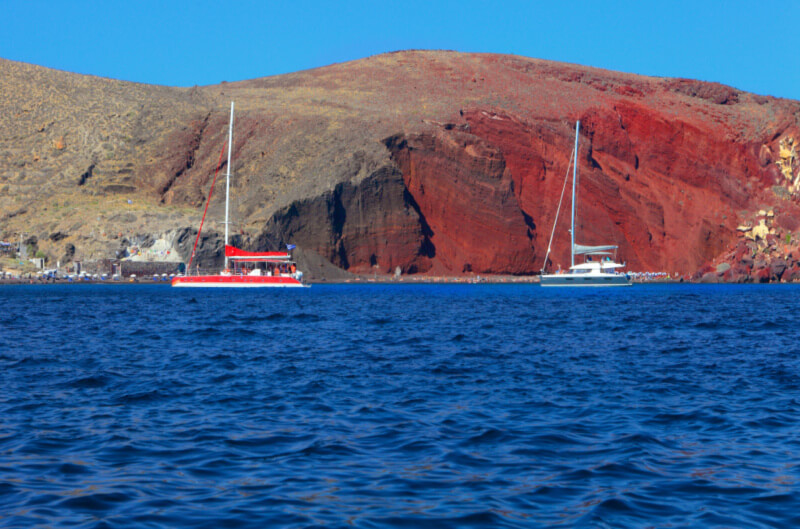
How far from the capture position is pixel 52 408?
14.9 meters

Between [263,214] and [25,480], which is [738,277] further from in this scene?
[25,480]

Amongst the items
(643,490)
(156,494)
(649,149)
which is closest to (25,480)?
(156,494)

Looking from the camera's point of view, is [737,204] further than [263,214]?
Yes

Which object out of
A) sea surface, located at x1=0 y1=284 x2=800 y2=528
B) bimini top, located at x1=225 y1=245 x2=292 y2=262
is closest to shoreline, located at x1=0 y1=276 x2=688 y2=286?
bimini top, located at x1=225 y1=245 x2=292 y2=262

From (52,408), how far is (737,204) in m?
119

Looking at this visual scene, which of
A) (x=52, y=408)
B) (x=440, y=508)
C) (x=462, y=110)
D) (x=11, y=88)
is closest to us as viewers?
(x=440, y=508)

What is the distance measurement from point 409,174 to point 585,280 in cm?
3318

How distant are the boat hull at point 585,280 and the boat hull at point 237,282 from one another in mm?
24546

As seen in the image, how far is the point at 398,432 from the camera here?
42.3ft

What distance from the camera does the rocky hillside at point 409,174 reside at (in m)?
99.4

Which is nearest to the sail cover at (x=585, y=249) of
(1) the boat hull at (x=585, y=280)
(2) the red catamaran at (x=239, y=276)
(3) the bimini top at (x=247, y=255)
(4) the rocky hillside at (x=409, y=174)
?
(1) the boat hull at (x=585, y=280)

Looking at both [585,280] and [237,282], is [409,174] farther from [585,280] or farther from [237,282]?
[237,282]

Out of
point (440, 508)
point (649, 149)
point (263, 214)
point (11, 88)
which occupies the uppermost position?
point (11, 88)

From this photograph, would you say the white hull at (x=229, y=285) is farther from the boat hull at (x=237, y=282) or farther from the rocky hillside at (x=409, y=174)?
the rocky hillside at (x=409, y=174)
